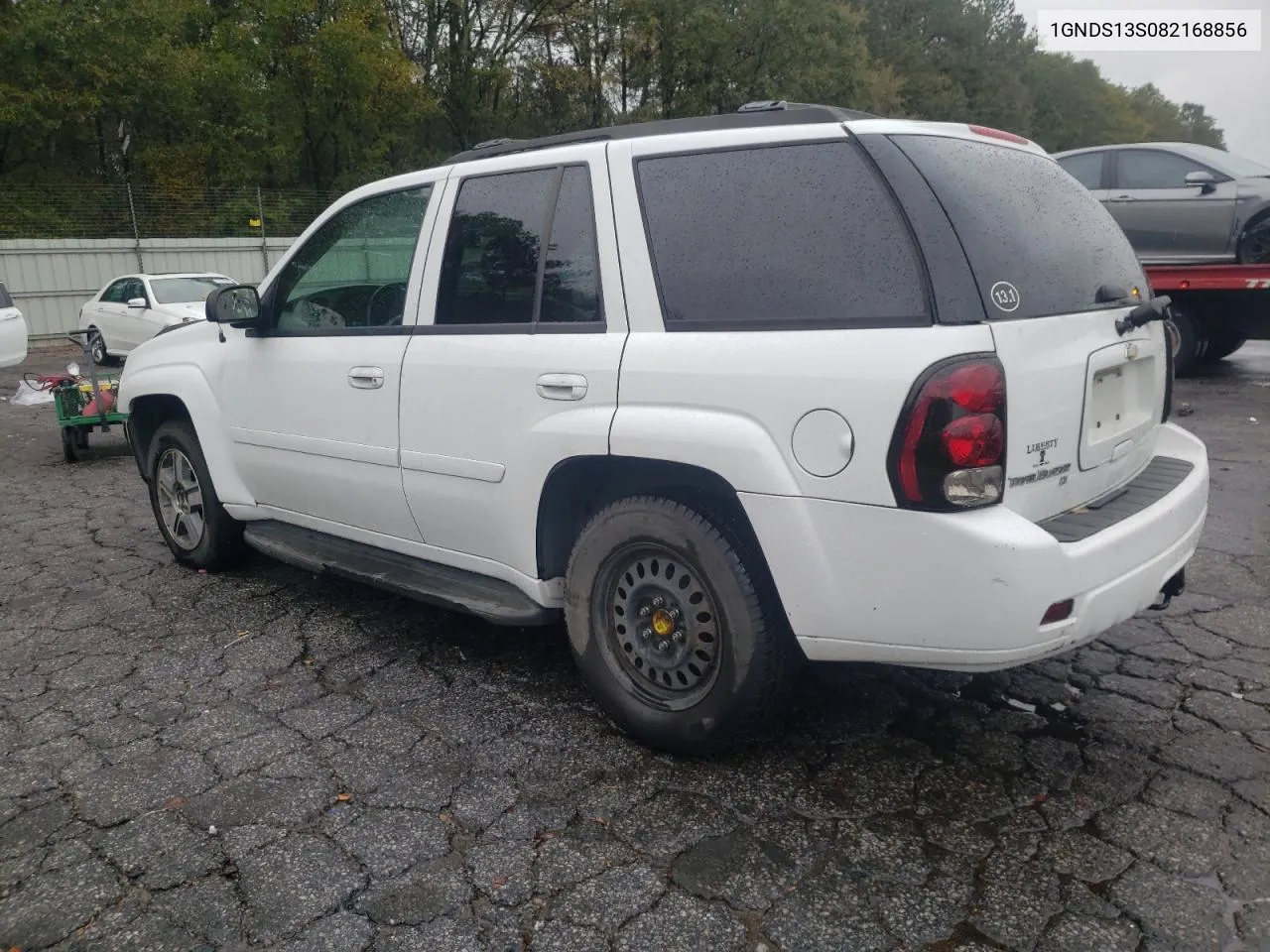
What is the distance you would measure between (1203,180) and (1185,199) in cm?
22

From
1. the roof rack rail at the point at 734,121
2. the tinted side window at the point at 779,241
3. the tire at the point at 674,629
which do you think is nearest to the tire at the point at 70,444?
the roof rack rail at the point at 734,121

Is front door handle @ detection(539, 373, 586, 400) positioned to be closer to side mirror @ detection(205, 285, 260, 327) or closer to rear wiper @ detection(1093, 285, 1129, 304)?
rear wiper @ detection(1093, 285, 1129, 304)

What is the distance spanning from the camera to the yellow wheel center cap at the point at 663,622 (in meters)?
3.07

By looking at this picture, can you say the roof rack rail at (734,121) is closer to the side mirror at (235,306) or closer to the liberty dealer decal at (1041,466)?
the liberty dealer decal at (1041,466)

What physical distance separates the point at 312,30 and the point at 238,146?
4717mm

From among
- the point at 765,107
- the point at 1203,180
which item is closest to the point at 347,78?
the point at 1203,180

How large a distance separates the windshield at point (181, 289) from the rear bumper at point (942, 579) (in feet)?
46.2

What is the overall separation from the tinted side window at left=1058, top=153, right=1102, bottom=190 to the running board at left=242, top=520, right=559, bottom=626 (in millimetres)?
8639

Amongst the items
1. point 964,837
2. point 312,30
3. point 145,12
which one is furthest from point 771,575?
point 312,30

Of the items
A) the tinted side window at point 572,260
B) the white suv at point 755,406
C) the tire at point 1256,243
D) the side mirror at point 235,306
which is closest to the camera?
the white suv at point 755,406

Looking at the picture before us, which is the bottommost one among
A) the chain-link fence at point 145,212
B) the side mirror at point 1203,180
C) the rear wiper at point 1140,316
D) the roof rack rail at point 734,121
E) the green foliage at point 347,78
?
the rear wiper at point 1140,316

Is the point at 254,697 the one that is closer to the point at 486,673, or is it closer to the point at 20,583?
the point at 486,673

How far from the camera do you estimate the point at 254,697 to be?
367cm

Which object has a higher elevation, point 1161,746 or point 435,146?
point 435,146
